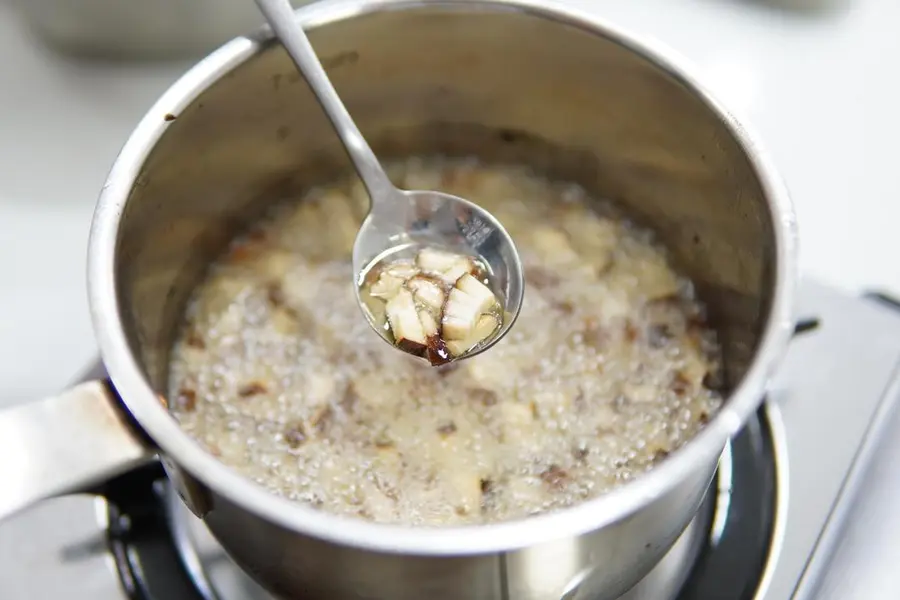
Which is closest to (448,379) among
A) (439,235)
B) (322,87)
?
(439,235)

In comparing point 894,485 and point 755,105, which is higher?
point 755,105

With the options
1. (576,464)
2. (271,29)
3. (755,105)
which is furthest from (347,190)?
(755,105)

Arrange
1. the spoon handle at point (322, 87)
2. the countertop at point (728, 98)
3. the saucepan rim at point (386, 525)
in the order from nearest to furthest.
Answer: the saucepan rim at point (386, 525), the spoon handle at point (322, 87), the countertop at point (728, 98)

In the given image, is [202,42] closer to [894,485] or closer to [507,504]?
[507,504]

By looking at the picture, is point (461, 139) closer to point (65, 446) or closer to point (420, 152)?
point (420, 152)

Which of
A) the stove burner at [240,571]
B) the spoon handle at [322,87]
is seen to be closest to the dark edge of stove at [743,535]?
the stove burner at [240,571]

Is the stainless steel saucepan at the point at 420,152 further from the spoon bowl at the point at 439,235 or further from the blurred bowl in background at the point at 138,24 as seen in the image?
the blurred bowl in background at the point at 138,24

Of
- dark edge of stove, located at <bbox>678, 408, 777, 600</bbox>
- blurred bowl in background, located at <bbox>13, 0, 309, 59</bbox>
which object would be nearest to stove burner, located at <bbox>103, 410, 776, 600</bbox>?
dark edge of stove, located at <bbox>678, 408, 777, 600</bbox>
